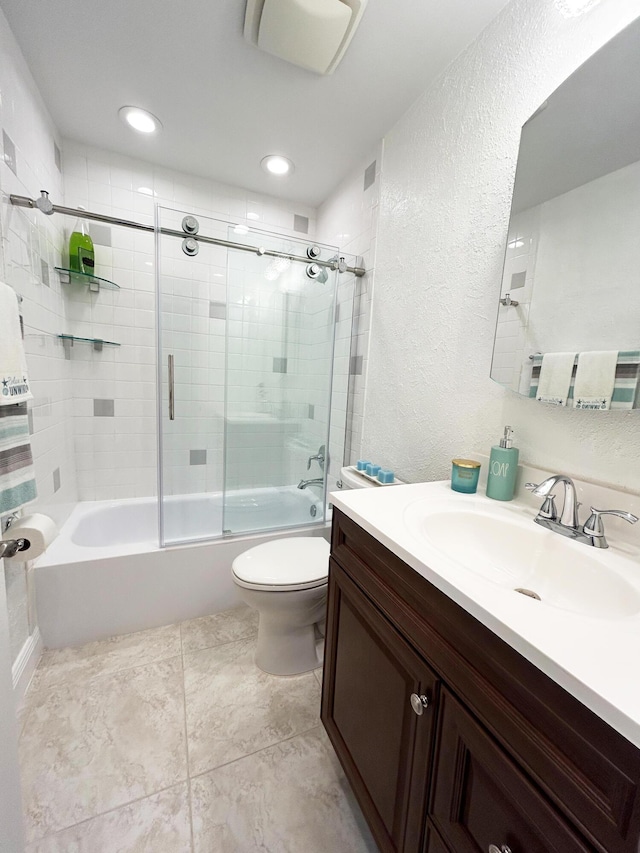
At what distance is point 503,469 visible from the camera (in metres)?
0.98

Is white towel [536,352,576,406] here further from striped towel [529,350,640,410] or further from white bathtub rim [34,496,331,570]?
white bathtub rim [34,496,331,570]

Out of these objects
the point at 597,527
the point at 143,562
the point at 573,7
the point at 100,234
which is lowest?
the point at 143,562

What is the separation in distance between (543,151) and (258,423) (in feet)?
5.52

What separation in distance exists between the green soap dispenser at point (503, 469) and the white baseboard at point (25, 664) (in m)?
1.78

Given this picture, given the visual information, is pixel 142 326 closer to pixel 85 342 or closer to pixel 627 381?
pixel 85 342

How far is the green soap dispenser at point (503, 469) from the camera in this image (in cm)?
97

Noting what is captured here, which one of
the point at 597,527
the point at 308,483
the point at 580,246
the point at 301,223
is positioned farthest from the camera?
the point at 301,223

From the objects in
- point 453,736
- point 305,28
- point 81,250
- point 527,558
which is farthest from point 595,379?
point 81,250

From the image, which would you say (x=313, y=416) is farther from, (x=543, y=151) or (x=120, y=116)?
(x=120, y=116)

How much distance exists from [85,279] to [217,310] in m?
0.73

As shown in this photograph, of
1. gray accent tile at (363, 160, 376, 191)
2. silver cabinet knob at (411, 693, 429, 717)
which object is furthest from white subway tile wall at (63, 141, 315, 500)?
silver cabinet knob at (411, 693, 429, 717)

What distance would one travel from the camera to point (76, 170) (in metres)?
1.92

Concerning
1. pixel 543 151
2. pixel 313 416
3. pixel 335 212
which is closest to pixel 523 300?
pixel 543 151

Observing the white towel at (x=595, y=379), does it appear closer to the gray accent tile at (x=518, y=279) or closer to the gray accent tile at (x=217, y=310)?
the gray accent tile at (x=518, y=279)
